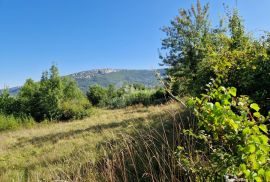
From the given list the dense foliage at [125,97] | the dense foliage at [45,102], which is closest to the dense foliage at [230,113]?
the dense foliage at [45,102]

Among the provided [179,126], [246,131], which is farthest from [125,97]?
[246,131]

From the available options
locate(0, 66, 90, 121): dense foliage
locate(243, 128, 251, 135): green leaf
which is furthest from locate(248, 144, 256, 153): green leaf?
locate(0, 66, 90, 121): dense foliage

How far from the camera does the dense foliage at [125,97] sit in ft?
81.4

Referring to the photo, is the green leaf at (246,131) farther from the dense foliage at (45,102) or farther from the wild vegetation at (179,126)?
the dense foliage at (45,102)

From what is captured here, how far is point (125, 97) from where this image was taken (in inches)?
1106

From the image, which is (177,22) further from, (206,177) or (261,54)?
(206,177)

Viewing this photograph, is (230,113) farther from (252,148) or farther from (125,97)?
(125,97)

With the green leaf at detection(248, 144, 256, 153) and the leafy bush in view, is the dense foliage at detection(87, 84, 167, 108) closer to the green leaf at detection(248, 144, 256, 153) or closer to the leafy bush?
the leafy bush

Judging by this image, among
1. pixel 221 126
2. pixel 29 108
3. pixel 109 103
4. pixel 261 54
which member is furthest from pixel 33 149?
pixel 109 103

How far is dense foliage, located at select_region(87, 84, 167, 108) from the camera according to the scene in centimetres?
2480

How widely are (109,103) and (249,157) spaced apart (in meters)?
28.1

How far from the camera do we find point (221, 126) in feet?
6.31

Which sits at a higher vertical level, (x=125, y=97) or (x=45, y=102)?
(x=45, y=102)

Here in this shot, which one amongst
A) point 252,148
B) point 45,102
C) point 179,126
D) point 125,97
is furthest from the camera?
point 125,97
